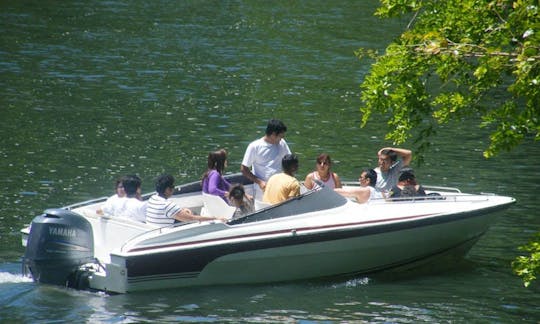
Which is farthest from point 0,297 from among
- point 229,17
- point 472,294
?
point 229,17

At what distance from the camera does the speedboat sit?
502 inches

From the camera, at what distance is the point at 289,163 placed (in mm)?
13969

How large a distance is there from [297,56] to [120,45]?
665 centimetres

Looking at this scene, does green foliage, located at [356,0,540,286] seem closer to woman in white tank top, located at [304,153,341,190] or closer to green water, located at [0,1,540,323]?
woman in white tank top, located at [304,153,341,190]

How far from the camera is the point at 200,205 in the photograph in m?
15.1

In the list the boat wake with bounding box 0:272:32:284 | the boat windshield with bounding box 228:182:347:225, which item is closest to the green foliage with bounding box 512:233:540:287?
the boat windshield with bounding box 228:182:347:225

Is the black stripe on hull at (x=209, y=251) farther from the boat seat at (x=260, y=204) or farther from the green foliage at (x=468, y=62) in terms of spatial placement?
the green foliage at (x=468, y=62)

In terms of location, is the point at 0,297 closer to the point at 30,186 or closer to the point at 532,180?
the point at 30,186

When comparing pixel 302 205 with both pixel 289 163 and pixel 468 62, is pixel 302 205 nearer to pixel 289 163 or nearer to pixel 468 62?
pixel 289 163

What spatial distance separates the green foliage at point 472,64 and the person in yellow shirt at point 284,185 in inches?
59.3

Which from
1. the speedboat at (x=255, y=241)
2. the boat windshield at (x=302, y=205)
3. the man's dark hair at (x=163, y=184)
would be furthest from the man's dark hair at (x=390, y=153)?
the man's dark hair at (x=163, y=184)

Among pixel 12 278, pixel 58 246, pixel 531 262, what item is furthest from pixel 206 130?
pixel 531 262

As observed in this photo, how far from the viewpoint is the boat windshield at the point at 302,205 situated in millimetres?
13484

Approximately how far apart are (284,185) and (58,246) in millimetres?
3082
